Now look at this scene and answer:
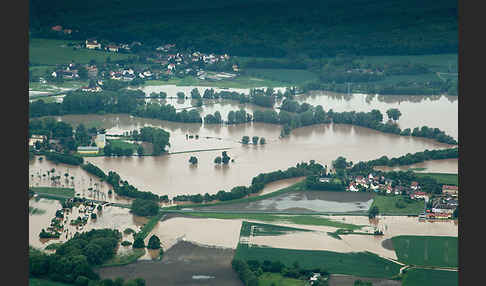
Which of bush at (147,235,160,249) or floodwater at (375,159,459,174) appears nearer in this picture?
bush at (147,235,160,249)

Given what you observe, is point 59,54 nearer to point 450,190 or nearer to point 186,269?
point 450,190

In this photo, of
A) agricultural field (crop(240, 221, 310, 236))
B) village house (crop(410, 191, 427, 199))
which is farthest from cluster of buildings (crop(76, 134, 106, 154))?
village house (crop(410, 191, 427, 199))

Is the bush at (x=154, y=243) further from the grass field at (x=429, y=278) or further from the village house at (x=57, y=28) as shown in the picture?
the village house at (x=57, y=28)

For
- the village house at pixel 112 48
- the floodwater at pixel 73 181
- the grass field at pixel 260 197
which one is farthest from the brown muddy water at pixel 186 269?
the village house at pixel 112 48

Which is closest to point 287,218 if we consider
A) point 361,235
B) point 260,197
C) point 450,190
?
point 260,197

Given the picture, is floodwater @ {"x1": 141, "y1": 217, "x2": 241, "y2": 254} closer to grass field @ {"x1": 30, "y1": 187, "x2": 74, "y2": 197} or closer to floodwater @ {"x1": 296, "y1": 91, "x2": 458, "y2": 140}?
grass field @ {"x1": 30, "y1": 187, "x2": 74, "y2": 197}

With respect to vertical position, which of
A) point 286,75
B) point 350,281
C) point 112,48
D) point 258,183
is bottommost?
point 350,281
